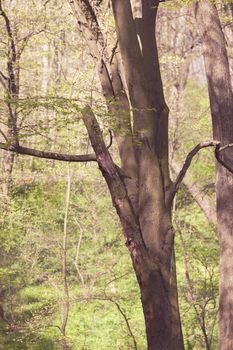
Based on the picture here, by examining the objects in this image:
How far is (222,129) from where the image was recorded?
833cm

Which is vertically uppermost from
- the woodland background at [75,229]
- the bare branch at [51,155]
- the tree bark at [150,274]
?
the woodland background at [75,229]

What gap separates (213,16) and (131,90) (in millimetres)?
2761

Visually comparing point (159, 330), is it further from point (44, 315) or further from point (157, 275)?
point (44, 315)

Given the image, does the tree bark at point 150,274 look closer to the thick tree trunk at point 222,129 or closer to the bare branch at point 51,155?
the bare branch at point 51,155

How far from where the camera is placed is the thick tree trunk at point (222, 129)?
7.96m

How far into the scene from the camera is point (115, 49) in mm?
6852

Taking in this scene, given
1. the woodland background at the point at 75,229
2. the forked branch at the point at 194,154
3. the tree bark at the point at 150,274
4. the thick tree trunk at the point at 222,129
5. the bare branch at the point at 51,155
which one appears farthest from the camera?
the woodland background at the point at 75,229

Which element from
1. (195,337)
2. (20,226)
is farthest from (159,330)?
(20,226)

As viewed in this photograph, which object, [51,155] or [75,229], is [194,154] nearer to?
[51,155]

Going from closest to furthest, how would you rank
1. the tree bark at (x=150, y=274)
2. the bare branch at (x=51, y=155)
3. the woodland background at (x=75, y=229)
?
1. the tree bark at (x=150, y=274)
2. the bare branch at (x=51, y=155)
3. the woodland background at (x=75, y=229)

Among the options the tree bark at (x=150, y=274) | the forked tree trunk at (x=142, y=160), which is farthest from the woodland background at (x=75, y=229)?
the tree bark at (x=150, y=274)

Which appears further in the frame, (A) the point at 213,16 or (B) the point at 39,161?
(B) the point at 39,161

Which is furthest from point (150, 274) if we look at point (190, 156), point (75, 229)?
point (75, 229)

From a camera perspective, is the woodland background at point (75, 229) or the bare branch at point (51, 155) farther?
the woodland background at point (75, 229)
